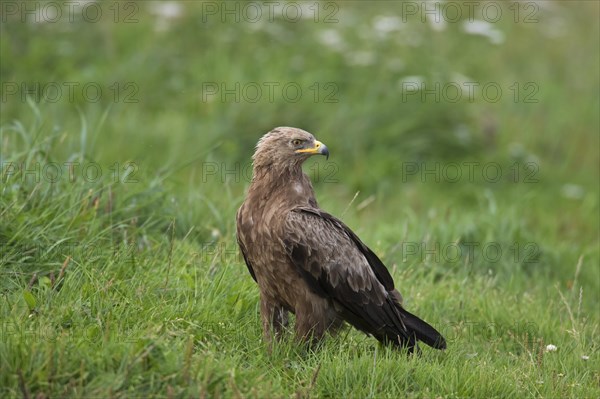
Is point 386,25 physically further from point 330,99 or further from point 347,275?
point 347,275

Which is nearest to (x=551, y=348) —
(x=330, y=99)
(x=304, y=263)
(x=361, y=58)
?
(x=304, y=263)

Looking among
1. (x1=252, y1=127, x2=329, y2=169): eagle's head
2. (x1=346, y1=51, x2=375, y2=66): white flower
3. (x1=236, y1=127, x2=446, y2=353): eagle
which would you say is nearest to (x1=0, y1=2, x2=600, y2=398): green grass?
(x1=346, y1=51, x2=375, y2=66): white flower

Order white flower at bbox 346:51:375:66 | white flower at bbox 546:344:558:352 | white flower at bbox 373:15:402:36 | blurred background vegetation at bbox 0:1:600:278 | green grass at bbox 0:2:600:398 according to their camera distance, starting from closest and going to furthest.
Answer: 1. green grass at bbox 0:2:600:398
2. white flower at bbox 546:344:558:352
3. blurred background vegetation at bbox 0:1:600:278
4. white flower at bbox 346:51:375:66
5. white flower at bbox 373:15:402:36

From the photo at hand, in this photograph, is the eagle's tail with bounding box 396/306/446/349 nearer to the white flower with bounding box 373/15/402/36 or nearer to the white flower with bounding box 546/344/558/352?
the white flower with bounding box 546/344/558/352

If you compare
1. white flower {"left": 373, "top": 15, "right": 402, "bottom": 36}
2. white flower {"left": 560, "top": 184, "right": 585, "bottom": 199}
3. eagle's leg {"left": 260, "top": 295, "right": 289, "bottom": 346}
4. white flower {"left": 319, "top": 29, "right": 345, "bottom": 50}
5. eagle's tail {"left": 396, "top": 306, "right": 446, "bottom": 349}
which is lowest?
white flower {"left": 560, "top": 184, "right": 585, "bottom": 199}

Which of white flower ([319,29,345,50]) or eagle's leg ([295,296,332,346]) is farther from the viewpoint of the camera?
white flower ([319,29,345,50])

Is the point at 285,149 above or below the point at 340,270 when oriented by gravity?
above

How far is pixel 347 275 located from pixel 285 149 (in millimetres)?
812

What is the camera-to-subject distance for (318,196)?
8.02 metres

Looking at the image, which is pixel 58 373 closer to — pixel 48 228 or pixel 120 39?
pixel 48 228

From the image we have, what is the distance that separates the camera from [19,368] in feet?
13.0

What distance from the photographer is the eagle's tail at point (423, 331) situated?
16.9 feet

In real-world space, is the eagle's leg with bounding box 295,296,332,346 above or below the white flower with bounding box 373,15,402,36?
below

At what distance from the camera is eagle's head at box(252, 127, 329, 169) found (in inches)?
207
